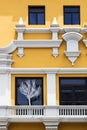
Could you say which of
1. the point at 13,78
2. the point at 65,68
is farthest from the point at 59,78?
the point at 13,78

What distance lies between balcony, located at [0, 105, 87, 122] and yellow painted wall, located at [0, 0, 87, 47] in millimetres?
3230

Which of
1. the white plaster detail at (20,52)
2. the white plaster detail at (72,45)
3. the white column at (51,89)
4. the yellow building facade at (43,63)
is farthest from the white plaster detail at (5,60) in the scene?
the white plaster detail at (72,45)

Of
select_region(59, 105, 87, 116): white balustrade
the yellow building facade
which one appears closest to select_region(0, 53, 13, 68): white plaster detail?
the yellow building facade

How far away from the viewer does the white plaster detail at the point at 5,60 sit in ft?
79.7

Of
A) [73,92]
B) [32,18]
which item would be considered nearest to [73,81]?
[73,92]

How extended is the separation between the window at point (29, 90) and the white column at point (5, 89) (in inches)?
15.3

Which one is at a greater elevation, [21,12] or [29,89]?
[21,12]

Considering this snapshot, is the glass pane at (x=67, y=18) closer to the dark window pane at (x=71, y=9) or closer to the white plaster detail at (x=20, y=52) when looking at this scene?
the dark window pane at (x=71, y=9)

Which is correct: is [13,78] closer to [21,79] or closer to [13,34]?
[21,79]

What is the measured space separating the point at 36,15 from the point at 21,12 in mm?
708

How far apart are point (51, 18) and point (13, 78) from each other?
10.6 ft

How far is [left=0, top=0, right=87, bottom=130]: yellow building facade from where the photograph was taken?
78.2 feet

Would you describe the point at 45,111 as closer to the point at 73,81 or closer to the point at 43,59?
the point at 73,81

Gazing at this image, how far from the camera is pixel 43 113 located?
23797 mm
